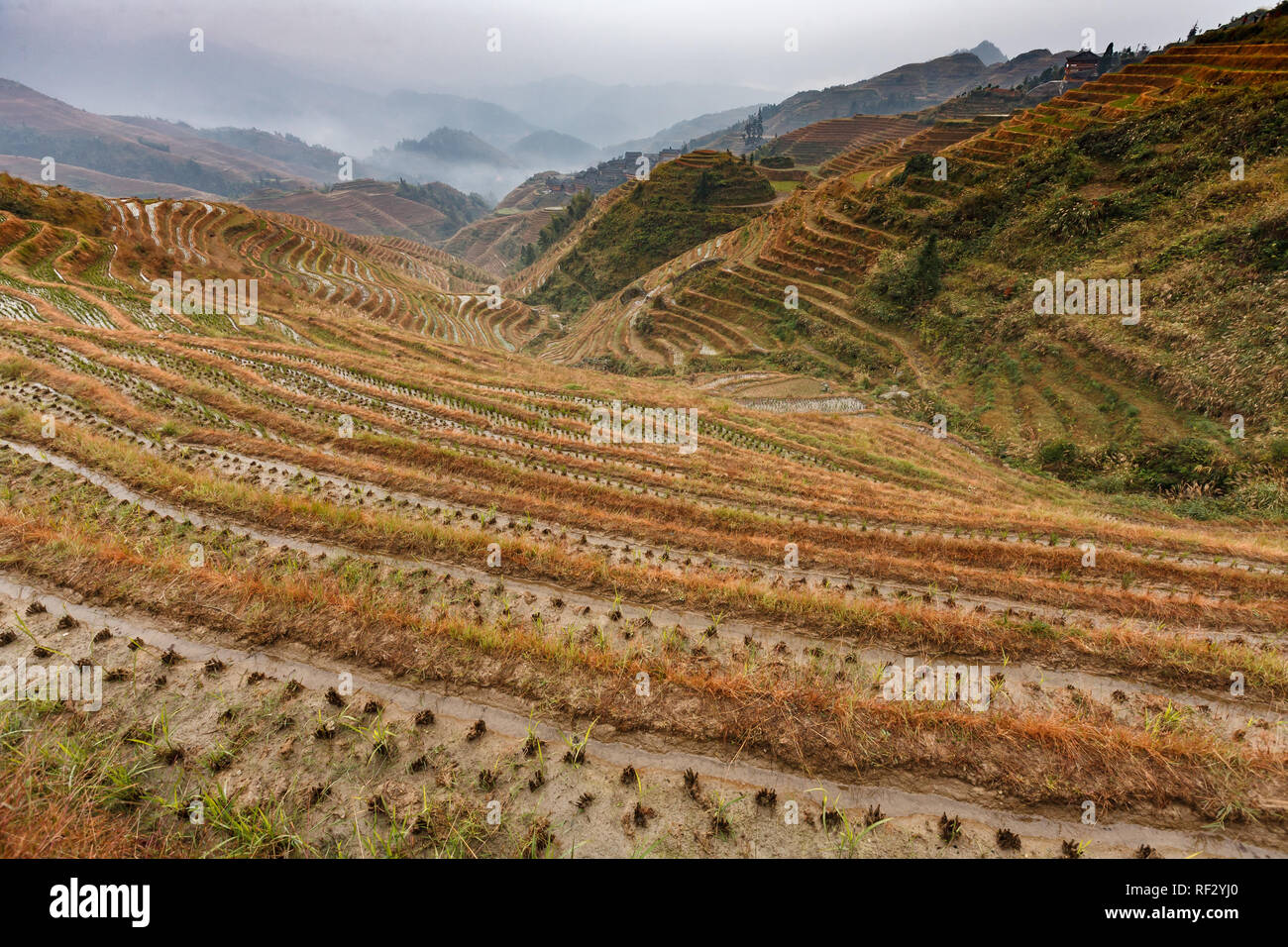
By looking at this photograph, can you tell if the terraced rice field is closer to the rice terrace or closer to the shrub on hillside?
the rice terrace

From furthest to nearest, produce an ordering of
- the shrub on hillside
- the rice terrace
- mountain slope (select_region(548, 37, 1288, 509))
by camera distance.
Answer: mountain slope (select_region(548, 37, 1288, 509))
the shrub on hillside
the rice terrace

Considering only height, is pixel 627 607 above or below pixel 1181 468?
below

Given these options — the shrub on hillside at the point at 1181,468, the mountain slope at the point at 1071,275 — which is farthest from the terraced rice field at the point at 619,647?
the mountain slope at the point at 1071,275

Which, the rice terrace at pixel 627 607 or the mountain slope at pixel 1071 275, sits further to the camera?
the mountain slope at pixel 1071 275

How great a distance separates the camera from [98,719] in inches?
161

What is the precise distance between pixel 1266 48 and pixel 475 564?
7432 centimetres

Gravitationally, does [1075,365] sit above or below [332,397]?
above

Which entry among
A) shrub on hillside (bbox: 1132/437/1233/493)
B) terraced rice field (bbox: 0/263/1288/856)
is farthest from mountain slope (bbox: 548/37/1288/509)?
terraced rice field (bbox: 0/263/1288/856)

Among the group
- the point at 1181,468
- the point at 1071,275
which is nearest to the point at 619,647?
the point at 1181,468

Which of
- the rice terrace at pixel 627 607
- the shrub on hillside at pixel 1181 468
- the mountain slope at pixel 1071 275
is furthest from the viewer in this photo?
the mountain slope at pixel 1071 275

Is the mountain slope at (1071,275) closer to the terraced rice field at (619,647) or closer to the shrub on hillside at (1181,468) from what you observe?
the shrub on hillside at (1181,468)

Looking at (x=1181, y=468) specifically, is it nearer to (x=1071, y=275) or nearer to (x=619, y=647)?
(x=1071, y=275)
